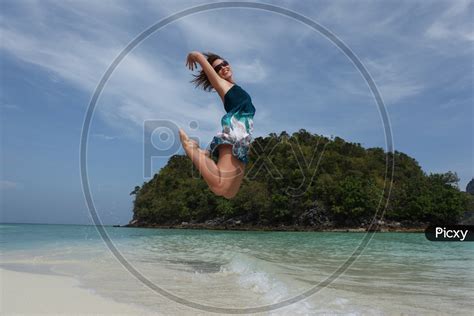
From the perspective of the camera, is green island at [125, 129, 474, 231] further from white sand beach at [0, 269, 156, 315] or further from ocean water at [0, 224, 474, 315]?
white sand beach at [0, 269, 156, 315]

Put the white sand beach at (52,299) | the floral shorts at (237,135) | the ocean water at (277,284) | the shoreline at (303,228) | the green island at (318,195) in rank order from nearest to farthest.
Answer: the floral shorts at (237,135)
the white sand beach at (52,299)
the ocean water at (277,284)
the shoreline at (303,228)
the green island at (318,195)

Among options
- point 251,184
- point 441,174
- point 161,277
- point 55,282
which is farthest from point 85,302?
point 441,174

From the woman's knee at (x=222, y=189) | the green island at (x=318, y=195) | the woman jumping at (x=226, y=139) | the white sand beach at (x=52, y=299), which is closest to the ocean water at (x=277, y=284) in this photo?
the white sand beach at (x=52, y=299)

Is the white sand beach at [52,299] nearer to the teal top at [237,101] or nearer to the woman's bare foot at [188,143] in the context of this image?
the woman's bare foot at [188,143]

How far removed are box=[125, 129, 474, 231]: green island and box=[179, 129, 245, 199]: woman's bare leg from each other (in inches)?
2486

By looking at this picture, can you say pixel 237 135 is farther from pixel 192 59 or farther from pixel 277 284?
pixel 277 284

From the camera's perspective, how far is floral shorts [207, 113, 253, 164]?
4102 mm

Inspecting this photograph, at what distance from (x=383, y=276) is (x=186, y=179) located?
7746 centimetres

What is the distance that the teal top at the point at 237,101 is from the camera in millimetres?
4109

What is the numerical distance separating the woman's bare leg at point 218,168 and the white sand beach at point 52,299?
344 cm

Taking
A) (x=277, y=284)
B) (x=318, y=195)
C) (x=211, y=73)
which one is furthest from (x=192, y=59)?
(x=318, y=195)

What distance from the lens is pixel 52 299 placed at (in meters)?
7.27

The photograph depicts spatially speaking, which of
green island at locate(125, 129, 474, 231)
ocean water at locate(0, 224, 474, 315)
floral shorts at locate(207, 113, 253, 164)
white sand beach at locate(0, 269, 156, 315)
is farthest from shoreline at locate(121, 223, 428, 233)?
floral shorts at locate(207, 113, 253, 164)

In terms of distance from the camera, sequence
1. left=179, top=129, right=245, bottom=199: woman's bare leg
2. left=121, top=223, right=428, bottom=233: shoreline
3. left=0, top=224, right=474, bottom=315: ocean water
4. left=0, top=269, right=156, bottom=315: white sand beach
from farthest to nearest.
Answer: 1. left=121, top=223, right=428, bottom=233: shoreline
2. left=0, top=224, right=474, bottom=315: ocean water
3. left=0, top=269, right=156, bottom=315: white sand beach
4. left=179, top=129, right=245, bottom=199: woman's bare leg
